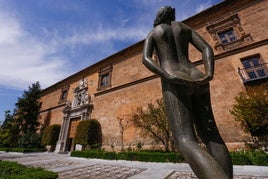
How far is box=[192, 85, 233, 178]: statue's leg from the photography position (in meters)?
1.38

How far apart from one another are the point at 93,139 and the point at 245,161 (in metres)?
11.5

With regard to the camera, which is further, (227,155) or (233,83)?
(233,83)

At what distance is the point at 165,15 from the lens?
6.48ft

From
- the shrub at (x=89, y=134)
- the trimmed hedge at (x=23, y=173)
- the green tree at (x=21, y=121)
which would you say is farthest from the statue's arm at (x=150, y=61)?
the green tree at (x=21, y=121)

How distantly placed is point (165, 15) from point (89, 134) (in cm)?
1349

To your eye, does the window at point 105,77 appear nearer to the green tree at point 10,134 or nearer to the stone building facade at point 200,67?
the stone building facade at point 200,67

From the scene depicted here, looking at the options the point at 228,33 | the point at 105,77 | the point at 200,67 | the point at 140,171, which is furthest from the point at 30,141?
the point at 228,33

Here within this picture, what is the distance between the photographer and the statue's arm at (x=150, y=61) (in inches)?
62.1

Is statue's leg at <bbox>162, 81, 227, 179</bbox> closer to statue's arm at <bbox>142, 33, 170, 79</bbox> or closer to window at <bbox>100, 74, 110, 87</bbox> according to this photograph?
statue's arm at <bbox>142, 33, 170, 79</bbox>

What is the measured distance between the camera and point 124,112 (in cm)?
1374

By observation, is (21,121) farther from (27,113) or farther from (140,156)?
(140,156)

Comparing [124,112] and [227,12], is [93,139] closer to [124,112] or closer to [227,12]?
[124,112]

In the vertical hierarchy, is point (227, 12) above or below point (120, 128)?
above

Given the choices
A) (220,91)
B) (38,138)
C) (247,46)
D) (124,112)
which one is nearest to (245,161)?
(220,91)
